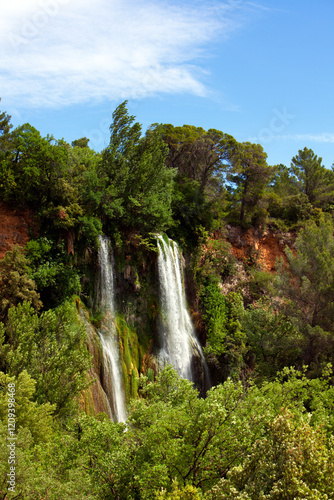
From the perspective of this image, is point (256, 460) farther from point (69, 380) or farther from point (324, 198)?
point (324, 198)

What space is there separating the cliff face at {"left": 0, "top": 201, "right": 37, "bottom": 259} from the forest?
0.97ft

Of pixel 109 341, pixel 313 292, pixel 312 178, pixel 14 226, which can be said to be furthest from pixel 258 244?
pixel 14 226

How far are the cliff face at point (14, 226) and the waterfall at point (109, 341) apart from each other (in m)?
4.12

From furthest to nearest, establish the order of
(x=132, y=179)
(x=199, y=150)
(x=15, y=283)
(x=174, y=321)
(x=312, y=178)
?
(x=312, y=178)
(x=199, y=150)
(x=174, y=321)
(x=132, y=179)
(x=15, y=283)

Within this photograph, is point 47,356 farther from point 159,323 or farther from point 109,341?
point 159,323

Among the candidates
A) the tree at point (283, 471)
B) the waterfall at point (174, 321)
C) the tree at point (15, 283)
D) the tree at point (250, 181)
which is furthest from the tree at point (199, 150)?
the tree at point (283, 471)

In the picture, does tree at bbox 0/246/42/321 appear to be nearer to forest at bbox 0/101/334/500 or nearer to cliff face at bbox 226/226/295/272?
forest at bbox 0/101/334/500

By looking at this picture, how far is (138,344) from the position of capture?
2561cm

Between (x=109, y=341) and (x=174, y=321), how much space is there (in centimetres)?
577

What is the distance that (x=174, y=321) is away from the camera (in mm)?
27453

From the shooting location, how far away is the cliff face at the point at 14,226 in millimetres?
20638

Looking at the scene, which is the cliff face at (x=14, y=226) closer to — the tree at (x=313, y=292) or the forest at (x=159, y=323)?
the forest at (x=159, y=323)

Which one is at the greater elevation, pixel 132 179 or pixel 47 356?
pixel 132 179

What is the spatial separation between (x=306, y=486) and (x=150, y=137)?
929 inches
